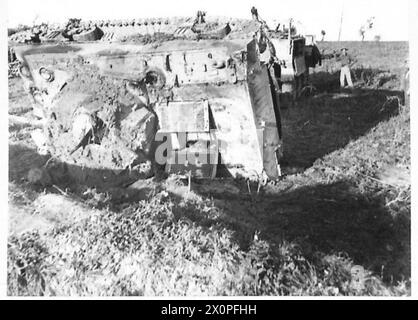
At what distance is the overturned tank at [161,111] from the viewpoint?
5102 millimetres

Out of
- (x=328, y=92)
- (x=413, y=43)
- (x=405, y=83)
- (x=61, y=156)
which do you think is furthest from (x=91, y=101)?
(x=328, y=92)

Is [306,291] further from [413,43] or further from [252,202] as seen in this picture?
[413,43]

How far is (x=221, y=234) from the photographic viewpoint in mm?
4285

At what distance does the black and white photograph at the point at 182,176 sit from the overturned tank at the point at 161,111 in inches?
0.7

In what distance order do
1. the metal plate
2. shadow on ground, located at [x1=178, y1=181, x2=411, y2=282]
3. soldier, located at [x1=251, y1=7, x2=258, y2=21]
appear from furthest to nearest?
the metal plate → soldier, located at [x1=251, y1=7, x2=258, y2=21] → shadow on ground, located at [x1=178, y1=181, x2=411, y2=282]

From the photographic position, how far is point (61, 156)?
17.5ft

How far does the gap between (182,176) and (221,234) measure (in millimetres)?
1225

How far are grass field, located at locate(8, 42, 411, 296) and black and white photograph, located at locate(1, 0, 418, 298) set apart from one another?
1 centimetres

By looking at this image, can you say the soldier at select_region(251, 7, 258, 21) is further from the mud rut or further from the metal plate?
the mud rut

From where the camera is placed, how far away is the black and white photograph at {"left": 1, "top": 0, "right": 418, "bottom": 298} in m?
4.10

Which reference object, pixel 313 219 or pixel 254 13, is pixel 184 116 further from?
pixel 313 219

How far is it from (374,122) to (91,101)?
4.37 metres

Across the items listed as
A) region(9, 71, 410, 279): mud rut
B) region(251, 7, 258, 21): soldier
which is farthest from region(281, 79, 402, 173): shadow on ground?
region(251, 7, 258, 21): soldier

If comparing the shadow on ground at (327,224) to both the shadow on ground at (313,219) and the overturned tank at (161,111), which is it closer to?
the shadow on ground at (313,219)
